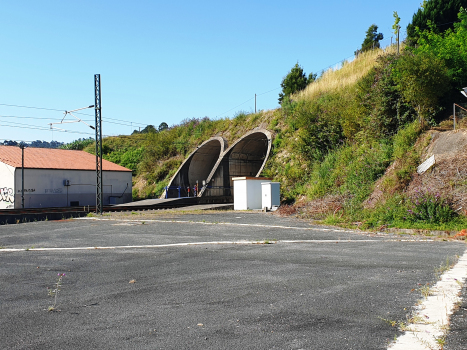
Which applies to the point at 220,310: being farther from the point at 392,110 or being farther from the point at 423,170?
the point at 392,110

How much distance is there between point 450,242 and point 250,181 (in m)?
17.9

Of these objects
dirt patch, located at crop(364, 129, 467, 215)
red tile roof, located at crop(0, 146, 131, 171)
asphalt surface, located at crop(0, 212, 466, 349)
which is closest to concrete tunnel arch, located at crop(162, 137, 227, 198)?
red tile roof, located at crop(0, 146, 131, 171)

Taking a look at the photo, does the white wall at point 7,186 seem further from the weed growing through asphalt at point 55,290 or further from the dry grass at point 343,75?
the weed growing through asphalt at point 55,290

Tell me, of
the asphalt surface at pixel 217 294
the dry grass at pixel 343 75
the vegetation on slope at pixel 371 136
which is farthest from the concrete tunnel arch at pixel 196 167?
the asphalt surface at pixel 217 294

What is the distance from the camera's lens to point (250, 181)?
29.3 meters

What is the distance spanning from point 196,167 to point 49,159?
1413 centimetres

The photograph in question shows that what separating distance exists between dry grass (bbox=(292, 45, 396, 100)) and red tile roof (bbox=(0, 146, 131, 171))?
20802 millimetres

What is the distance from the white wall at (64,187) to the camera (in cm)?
3656

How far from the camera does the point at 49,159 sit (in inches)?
1596

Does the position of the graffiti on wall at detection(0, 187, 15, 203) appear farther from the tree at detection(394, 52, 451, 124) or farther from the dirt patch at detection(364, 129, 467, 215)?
the tree at detection(394, 52, 451, 124)

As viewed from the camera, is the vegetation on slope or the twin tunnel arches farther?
the twin tunnel arches

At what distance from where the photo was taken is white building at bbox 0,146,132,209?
36263 mm

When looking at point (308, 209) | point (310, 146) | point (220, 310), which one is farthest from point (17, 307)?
point (310, 146)

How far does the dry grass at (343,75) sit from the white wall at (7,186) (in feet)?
86.3
